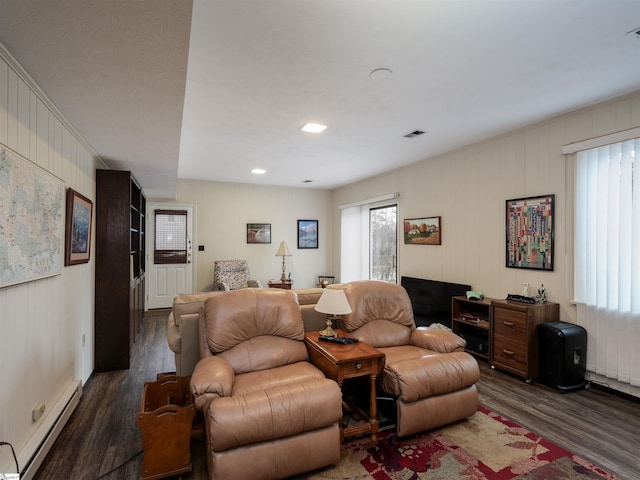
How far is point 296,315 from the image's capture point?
105 inches

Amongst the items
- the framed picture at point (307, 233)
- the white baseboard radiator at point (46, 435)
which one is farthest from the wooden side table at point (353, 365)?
the framed picture at point (307, 233)

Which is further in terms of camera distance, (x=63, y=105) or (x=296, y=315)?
(x=296, y=315)

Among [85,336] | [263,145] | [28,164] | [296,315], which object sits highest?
[263,145]

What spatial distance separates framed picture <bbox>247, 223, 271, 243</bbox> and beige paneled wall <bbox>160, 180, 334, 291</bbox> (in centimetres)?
9

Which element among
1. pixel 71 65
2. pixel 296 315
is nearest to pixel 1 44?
pixel 71 65

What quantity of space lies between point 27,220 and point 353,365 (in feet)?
7.12

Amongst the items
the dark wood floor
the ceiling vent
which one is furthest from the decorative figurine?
the ceiling vent

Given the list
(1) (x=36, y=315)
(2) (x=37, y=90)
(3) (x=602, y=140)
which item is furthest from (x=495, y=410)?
(2) (x=37, y=90)

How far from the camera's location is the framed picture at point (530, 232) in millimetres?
3398

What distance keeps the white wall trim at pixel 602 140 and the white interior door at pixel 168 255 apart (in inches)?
243

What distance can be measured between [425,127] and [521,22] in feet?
5.69

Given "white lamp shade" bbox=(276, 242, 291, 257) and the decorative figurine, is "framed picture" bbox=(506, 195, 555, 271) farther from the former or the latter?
"white lamp shade" bbox=(276, 242, 291, 257)

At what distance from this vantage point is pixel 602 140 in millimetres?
2961

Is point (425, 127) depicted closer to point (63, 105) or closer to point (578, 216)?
point (578, 216)
